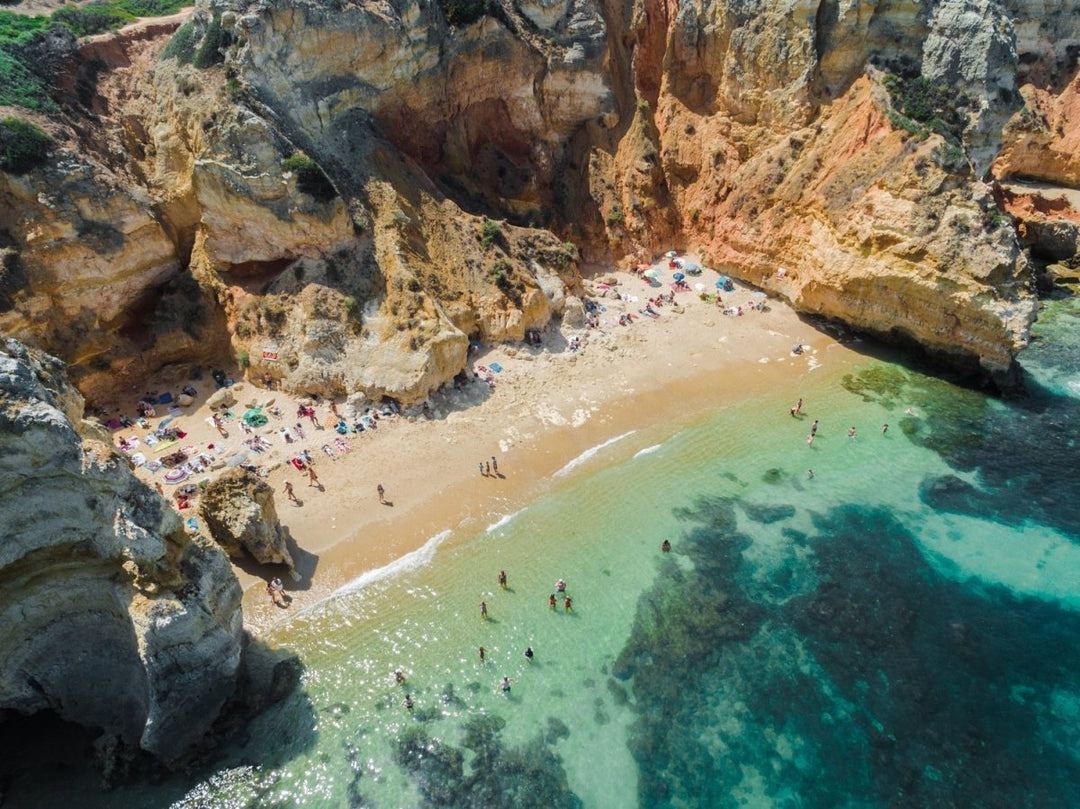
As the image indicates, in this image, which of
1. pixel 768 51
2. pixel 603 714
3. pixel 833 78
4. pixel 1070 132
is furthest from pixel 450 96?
pixel 1070 132

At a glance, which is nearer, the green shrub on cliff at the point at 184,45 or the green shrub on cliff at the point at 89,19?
the green shrub on cliff at the point at 184,45

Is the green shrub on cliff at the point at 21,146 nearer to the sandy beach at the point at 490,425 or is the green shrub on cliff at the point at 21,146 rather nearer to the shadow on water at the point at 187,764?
the sandy beach at the point at 490,425

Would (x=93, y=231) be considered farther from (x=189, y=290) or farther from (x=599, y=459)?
(x=599, y=459)

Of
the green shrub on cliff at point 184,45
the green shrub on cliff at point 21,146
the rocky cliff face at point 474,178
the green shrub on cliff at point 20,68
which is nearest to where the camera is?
the green shrub on cliff at point 21,146

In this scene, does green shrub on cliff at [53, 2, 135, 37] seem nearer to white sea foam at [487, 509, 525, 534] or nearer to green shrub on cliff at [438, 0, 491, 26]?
green shrub on cliff at [438, 0, 491, 26]

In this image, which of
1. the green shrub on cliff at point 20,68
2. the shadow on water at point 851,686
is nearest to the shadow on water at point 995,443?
the shadow on water at point 851,686

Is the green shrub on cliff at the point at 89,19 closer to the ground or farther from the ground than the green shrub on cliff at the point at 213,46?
farther from the ground

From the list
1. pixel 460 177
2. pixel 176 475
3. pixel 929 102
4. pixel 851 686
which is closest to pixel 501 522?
pixel 851 686

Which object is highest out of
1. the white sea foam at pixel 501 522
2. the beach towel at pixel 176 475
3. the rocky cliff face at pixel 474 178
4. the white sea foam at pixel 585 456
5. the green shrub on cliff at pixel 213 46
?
the green shrub on cliff at pixel 213 46

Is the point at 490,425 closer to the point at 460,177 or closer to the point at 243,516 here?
the point at 243,516
